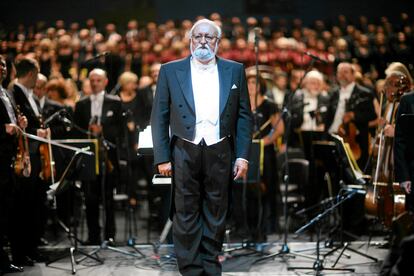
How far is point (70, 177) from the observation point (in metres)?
6.24

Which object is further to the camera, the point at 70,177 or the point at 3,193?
the point at 70,177

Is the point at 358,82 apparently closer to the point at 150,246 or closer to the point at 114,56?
the point at 150,246

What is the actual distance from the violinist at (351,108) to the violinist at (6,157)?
11.5 ft

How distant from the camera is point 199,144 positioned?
15.1 ft

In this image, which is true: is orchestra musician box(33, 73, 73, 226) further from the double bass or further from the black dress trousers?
the double bass

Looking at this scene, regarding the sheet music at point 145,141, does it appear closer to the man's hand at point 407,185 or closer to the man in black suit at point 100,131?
the man in black suit at point 100,131

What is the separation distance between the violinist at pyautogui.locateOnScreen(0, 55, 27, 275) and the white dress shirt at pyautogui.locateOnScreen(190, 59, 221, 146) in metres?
1.73

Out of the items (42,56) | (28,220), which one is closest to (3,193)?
(28,220)

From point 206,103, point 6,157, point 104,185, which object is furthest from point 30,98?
point 206,103

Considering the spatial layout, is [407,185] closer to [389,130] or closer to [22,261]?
[389,130]

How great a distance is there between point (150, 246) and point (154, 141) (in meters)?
2.31

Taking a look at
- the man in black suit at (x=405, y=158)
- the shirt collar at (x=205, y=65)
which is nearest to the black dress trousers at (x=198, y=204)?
the shirt collar at (x=205, y=65)

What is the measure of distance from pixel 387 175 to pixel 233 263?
1588mm

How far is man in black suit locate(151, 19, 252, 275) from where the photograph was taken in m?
4.59
